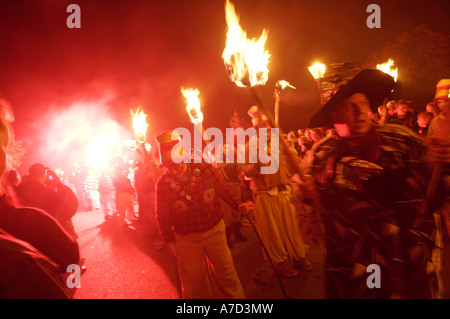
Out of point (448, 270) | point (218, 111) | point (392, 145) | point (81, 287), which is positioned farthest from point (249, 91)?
point (218, 111)

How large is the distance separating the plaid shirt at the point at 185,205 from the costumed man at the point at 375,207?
163 cm

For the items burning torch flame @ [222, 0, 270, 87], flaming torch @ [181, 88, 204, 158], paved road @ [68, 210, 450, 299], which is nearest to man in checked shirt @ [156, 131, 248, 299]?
paved road @ [68, 210, 450, 299]

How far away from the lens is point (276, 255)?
4672mm

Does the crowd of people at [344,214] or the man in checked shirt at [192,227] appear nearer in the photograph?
the crowd of people at [344,214]

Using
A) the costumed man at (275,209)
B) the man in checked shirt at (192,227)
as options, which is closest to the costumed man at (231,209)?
the costumed man at (275,209)

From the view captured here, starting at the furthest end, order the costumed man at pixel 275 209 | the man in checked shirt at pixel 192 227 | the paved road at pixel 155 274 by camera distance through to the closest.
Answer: the costumed man at pixel 275 209, the paved road at pixel 155 274, the man in checked shirt at pixel 192 227

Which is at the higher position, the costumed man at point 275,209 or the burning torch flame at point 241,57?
the burning torch flame at point 241,57

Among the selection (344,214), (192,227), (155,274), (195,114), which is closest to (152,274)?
(155,274)

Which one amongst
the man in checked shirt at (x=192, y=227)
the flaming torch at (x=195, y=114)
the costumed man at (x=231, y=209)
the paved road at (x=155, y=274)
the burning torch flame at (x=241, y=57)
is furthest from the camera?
the costumed man at (x=231, y=209)

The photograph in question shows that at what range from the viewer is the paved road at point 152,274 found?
412 centimetres

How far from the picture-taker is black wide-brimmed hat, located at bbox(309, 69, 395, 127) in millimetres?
2307

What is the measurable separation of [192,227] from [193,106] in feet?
10.8

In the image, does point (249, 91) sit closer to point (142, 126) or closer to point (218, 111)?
point (142, 126)

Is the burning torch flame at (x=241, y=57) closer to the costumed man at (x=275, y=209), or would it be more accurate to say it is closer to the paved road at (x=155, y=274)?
the costumed man at (x=275, y=209)
